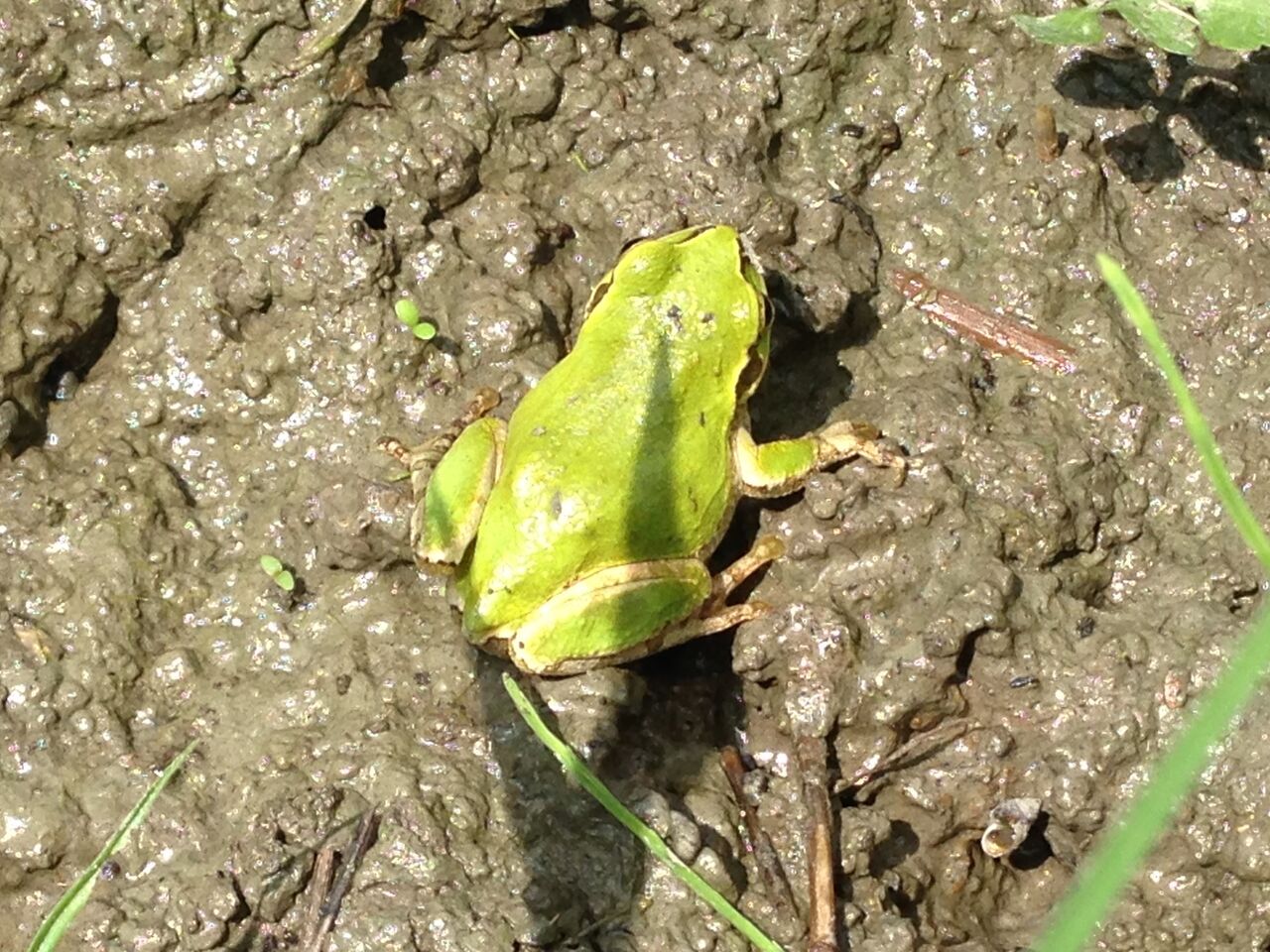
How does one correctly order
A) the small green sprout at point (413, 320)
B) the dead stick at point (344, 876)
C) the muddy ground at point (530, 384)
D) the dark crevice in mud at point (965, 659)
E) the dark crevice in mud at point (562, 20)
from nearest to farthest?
1. the dead stick at point (344, 876)
2. the muddy ground at point (530, 384)
3. the dark crevice in mud at point (965, 659)
4. the small green sprout at point (413, 320)
5. the dark crevice in mud at point (562, 20)

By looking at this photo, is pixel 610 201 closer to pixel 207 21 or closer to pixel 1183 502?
pixel 207 21

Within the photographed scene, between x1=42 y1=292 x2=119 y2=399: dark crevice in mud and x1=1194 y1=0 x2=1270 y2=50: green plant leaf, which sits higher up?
x1=42 y1=292 x2=119 y2=399: dark crevice in mud

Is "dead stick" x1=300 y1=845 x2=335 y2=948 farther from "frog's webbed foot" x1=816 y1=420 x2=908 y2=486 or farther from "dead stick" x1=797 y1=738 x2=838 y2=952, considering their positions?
"frog's webbed foot" x1=816 y1=420 x2=908 y2=486

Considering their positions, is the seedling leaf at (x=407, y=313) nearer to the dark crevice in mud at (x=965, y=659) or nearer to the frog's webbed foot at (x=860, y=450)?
the frog's webbed foot at (x=860, y=450)

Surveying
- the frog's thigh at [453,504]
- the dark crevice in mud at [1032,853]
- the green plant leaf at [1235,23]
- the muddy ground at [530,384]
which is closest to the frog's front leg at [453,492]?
the frog's thigh at [453,504]

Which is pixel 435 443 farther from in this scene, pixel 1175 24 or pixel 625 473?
pixel 1175 24

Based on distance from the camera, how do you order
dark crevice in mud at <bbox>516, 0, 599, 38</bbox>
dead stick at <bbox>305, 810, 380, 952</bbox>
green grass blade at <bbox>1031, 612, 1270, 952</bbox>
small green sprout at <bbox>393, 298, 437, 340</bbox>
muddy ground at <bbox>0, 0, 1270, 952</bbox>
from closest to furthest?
1. green grass blade at <bbox>1031, 612, 1270, 952</bbox>
2. dead stick at <bbox>305, 810, 380, 952</bbox>
3. muddy ground at <bbox>0, 0, 1270, 952</bbox>
4. small green sprout at <bbox>393, 298, 437, 340</bbox>
5. dark crevice in mud at <bbox>516, 0, 599, 38</bbox>

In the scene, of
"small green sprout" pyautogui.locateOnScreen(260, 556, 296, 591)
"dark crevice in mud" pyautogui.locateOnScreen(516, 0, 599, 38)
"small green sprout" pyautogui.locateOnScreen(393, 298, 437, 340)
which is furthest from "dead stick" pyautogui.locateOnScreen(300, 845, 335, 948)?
"dark crevice in mud" pyautogui.locateOnScreen(516, 0, 599, 38)
